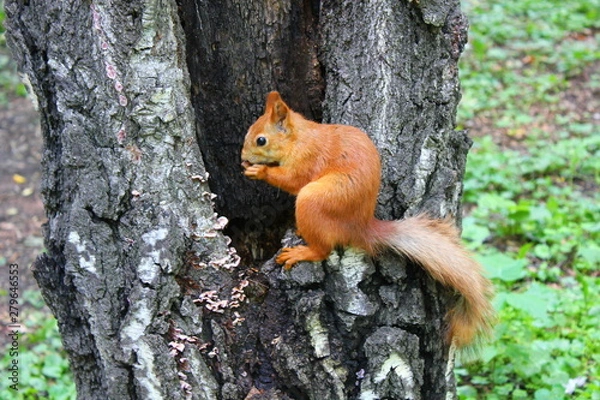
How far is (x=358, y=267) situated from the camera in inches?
80.9

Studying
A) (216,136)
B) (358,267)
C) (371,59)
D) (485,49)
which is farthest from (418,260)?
(485,49)

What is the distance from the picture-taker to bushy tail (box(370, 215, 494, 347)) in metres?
2.03

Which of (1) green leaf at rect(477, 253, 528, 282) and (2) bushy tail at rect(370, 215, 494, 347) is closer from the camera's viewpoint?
(2) bushy tail at rect(370, 215, 494, 347)

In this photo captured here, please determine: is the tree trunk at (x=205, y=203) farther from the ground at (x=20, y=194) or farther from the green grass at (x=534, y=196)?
the ground at (x=20, y=194)

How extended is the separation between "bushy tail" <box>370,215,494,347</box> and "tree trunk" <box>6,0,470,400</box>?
62 millimetres

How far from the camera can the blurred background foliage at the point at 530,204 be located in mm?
2936

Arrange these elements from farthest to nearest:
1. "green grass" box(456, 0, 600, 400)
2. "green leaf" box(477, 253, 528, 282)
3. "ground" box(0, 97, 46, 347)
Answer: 1. "ground" box(0, 97, 46, 347)
2. "green leaf" box(477, 253, 528, 282)
3. "green grass" box(456, 0, 600, 400)

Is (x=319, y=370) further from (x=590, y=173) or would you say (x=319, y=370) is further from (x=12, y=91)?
(x=12, y=91)

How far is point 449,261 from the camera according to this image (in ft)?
6.78

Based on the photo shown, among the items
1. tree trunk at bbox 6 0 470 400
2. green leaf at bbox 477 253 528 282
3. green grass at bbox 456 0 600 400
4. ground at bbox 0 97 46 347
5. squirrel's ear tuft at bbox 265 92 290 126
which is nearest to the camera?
tree trunk at bbox 6 0 470 400

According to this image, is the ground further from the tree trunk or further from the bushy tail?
the bushy tail

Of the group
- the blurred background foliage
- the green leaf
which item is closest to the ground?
the blurred background foliage

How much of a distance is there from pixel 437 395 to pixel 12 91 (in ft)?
17.7

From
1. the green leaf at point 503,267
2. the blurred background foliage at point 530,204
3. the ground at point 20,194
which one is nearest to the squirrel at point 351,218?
the blurred background foliage at point 530,204
